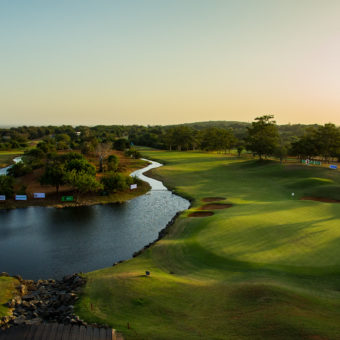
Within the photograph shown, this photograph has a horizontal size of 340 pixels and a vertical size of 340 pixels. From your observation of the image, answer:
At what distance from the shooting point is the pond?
30.6 metres

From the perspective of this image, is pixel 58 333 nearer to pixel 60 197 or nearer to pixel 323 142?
pixel 60 197

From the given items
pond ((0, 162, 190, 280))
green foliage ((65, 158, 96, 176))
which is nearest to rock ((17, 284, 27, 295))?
pond ((0, 162, 190, 280))

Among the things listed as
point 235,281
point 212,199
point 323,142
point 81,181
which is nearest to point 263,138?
point 323,142

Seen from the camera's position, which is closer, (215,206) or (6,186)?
(215,206)

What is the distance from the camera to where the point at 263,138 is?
96.4 meters

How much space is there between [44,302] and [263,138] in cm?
8735

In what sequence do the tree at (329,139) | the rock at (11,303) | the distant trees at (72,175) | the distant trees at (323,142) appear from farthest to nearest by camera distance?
1. the distant trees at (323,142)
2. the tree at (329,139)
3. the distant trees at (72,175)
4. the rock at (11,303)

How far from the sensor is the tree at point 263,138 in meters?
95.1

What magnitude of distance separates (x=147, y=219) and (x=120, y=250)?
41.1 ft

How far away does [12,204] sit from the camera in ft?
179

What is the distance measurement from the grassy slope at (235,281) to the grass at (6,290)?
201 inches

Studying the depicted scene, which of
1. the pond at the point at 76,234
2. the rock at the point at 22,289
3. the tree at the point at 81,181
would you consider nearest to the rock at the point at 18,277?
the pond at the point at 76,234

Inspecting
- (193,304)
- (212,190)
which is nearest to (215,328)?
(193,304)

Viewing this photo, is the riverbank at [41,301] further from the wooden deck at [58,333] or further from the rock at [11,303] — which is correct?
the wooden deck at [58,333]
